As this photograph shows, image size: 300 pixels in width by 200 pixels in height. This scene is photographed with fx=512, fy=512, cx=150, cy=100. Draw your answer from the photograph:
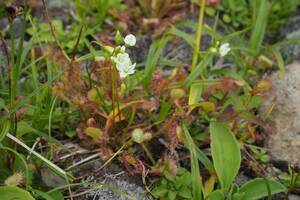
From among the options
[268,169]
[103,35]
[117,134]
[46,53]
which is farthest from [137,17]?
[268,169]

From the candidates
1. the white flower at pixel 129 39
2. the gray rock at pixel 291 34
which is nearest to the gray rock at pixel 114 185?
the white flower at pixel 129 39

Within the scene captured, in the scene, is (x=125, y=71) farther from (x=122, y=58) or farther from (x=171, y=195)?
(x=171, y=195)

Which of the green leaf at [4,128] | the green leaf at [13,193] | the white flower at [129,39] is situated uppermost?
the white flower at [129,39]

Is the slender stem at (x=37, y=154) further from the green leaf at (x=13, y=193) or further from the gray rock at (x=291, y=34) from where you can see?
the gray rock at (x=291, y=34)

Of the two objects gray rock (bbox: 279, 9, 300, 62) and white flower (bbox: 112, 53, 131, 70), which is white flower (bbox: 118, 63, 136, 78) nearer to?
white flower (bbox: 112, 53, 131, 70)

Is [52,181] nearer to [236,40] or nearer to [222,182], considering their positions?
[222,182]

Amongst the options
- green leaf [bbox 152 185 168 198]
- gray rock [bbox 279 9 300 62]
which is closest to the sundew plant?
green leaf [bbox 152 185 168 198]
